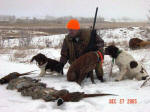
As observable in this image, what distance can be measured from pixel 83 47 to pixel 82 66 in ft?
3.35

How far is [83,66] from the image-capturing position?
17.9ft

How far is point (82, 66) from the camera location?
215 inches

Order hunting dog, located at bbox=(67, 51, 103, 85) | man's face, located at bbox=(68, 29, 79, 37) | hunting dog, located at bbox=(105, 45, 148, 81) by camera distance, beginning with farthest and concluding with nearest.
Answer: man's face, located at bbox=(68, 29, 79, 37) < hunting dog, located at bbox=(105, 45, 148, 81) < hunting dog, located at bbox=(67, 51, 103, 85)

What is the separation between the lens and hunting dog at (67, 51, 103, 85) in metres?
5.46

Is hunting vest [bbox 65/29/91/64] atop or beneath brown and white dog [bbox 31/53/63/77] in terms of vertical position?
atop

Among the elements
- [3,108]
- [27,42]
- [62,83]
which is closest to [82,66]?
[62,83]

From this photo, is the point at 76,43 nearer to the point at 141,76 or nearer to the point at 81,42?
the point at 81,42
